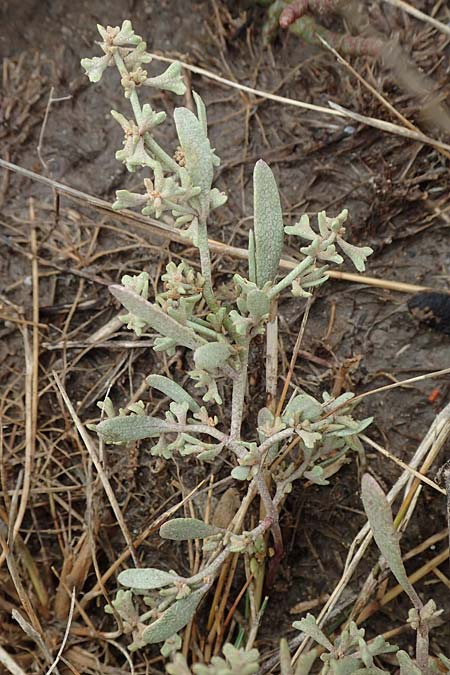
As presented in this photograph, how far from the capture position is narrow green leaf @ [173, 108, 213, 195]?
4.48 feet

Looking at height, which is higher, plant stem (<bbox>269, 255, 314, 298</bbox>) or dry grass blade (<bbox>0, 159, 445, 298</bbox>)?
plant stem (<bbox>269, 255, 314, 298</bbox>)

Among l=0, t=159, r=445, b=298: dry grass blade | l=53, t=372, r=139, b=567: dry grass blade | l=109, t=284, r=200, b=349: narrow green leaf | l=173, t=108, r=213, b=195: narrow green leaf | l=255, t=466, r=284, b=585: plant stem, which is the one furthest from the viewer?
l=0, t=159, r=445, b=298: dry grass blade

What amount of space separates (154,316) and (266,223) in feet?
1.01

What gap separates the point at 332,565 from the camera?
1.84 m

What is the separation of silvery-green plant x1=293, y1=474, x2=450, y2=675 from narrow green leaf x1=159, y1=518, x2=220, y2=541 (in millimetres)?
252

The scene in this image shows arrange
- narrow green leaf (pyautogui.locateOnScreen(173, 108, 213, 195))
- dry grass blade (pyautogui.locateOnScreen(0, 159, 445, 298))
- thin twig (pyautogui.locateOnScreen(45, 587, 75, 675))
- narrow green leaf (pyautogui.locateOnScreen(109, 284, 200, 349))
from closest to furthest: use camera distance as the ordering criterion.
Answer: narrow green leaf (pyautogui.locateOnScreen(109, 284, 200, 349))
narrow green leaf (pyautogui.locateOnScreen(173, 108, 213, 195))
thin twig (pyautogui.locateOnScreen(45, 587, 75, 675))
dry grass blade (pyautogui.locateOnScreen(0, 159, 445, 298))

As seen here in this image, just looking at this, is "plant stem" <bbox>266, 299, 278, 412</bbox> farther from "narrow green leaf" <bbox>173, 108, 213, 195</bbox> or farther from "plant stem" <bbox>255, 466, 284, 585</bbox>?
"narrow green leaf" <bbox>173, 108, 213, 195</bbox>

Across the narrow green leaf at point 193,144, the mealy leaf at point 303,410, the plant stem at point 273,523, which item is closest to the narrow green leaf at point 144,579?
the plant stem at point 273,523

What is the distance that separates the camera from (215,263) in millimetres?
2006

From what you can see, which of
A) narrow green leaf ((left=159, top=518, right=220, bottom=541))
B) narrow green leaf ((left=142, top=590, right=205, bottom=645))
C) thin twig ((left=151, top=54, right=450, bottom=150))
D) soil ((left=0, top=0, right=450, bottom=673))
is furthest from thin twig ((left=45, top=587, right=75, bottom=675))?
thin twig ((left=151, top=54, right=450, bottom=150))

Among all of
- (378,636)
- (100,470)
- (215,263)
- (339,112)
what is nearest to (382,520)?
(378,636)

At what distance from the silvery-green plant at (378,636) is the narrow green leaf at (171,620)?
0.21 meters

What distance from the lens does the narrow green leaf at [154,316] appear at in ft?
4.06

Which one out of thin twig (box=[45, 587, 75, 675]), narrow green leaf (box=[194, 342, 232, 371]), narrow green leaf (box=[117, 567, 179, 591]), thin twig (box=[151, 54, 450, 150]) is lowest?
thin twig (box=[45, 587, 75, 675])
